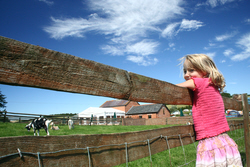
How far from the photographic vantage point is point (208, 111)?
1.80 meters

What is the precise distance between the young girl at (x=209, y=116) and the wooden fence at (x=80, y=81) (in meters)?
0.25

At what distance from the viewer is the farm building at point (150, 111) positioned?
43.3 metres

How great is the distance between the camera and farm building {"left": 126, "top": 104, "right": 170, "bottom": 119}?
142ft

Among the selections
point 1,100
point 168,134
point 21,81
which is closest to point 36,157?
point 21,81

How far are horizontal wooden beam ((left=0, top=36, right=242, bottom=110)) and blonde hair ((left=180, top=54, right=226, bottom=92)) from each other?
0.60 m

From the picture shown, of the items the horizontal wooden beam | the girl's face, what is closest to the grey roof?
the girl's face

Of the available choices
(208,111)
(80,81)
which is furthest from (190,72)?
(80,81)

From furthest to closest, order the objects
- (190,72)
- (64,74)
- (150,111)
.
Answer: (150,111), (190,72), (64,74)

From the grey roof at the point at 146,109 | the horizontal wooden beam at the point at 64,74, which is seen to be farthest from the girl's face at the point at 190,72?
the grey roof at the point at 146,109

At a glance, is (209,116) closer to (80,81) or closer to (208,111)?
(208,111)

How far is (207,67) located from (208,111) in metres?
0.47

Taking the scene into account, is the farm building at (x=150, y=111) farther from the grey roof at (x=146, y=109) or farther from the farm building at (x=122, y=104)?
the farm building at (x=122, y=104)

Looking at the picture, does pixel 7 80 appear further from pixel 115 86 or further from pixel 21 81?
pixel 115 86

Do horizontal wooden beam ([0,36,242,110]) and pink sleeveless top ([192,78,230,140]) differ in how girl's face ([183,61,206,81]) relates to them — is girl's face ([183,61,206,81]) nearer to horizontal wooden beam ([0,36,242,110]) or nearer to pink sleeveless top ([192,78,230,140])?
pink sleeveless top ([192,78,230,140])
